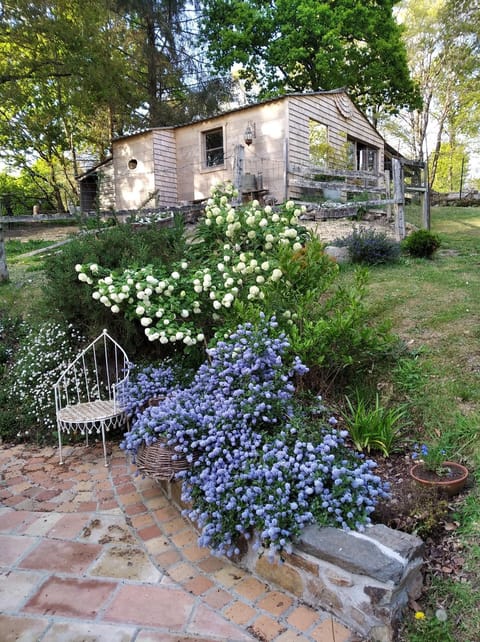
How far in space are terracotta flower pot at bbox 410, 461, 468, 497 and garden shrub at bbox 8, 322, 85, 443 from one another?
3083 millimetres

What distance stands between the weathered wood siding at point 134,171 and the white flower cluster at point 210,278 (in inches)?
354

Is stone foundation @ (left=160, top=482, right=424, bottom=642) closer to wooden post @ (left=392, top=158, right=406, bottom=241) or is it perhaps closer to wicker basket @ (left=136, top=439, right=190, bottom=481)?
wicker basket @ (left=136, top=439, right=190, bottom=481)

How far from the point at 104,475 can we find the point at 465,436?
97.4 inches

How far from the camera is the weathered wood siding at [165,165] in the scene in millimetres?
12383

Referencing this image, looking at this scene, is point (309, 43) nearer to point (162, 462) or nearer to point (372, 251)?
point (372, 251)

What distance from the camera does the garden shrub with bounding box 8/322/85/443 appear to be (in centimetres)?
414

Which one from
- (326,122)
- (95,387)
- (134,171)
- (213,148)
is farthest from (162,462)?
(326,122)

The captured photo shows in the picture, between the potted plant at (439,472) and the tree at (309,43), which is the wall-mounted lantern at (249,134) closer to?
the tree at (309,43)

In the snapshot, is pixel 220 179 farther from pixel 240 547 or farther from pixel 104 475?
pixel 240 547

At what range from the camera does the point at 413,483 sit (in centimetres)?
241

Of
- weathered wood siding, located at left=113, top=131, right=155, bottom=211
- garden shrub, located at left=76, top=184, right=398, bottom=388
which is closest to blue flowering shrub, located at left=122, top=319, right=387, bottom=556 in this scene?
garden shrub, located at left=76, top=184, right=398, bottom=388

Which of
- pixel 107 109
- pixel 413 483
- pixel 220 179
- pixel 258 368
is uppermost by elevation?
pixel 107 109

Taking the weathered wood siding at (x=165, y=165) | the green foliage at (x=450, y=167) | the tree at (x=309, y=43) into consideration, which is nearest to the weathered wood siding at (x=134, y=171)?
the weathered wood siding at (x=165, y=165)

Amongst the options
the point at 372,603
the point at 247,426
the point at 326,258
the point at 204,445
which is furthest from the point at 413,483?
the point at 326,258
